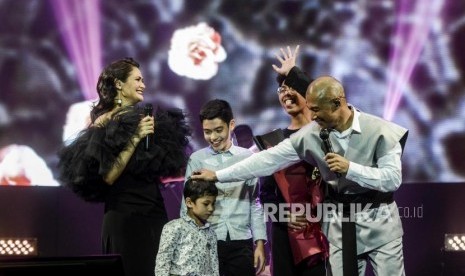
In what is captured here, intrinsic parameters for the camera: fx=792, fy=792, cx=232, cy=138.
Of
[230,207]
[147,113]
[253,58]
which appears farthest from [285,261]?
[253,58]

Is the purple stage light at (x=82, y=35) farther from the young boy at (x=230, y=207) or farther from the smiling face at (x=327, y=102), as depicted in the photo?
the smiling face at (x=327, y=102)

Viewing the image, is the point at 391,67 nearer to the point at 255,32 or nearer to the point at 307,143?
the point at 255,32

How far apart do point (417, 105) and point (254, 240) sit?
225 centimetres

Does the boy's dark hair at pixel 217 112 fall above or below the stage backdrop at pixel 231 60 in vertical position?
below

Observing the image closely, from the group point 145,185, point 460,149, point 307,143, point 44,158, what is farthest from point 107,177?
point 460,149

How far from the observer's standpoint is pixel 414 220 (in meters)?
5.50

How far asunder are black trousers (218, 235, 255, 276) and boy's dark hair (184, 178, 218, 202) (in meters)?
0.42

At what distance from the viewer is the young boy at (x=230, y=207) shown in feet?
13.2

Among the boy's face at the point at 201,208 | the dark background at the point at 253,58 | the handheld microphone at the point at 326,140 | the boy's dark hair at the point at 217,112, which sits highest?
the dark background at the point at 253,58

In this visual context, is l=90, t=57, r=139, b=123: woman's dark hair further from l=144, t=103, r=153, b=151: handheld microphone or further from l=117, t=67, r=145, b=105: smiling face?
l=144, t=103, r=153, b=151: handheld microphone

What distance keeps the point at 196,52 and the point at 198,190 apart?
2.44 m

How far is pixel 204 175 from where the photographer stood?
380 centimetres

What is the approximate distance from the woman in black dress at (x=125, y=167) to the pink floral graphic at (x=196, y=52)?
7.18 ft

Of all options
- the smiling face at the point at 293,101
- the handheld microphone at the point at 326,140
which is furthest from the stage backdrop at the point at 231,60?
the handheld microphone at the point at 326,140
